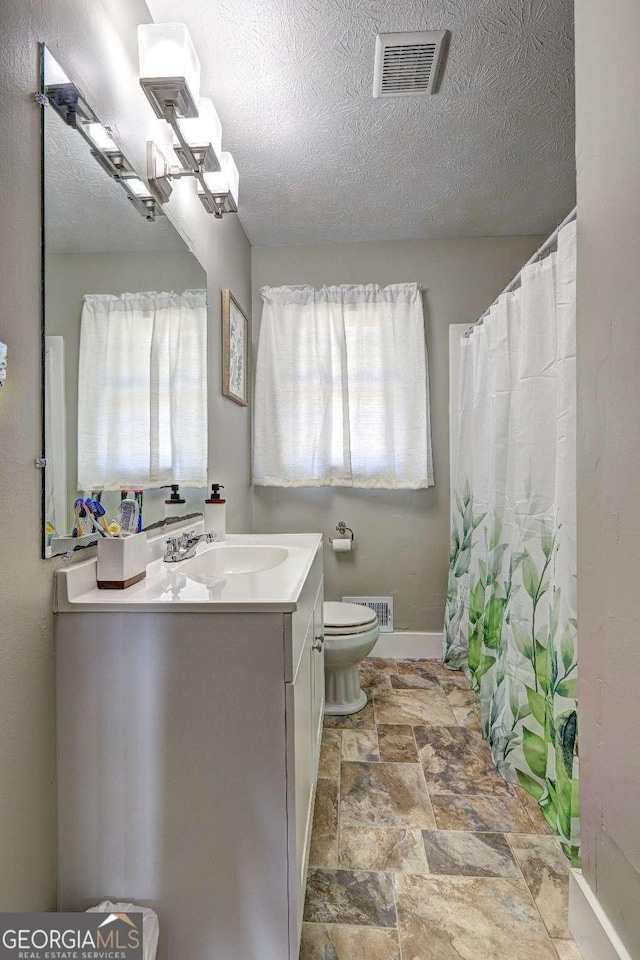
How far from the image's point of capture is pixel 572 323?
1331 mm

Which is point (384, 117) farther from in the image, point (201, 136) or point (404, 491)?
point (404, 491)

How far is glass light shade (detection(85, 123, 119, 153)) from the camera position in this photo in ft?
3.72

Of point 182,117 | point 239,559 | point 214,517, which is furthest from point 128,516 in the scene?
point 182,117

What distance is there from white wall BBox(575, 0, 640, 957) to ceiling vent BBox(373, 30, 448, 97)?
49 centimetres

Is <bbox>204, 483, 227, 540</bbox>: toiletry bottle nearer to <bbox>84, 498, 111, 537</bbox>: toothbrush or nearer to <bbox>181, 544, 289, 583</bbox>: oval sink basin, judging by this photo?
<bbox>181, 544, 289, 583</bbox>: oval sink basin

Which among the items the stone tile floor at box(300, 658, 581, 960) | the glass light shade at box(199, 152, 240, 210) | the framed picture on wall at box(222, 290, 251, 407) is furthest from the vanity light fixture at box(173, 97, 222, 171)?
the stone tile floor at box(300, 658, 581, 960)

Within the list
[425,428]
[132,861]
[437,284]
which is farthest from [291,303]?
[132,861]

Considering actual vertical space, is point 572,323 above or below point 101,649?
above

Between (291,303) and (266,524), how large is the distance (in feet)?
4.19

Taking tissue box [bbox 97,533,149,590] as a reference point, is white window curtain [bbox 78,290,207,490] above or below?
above

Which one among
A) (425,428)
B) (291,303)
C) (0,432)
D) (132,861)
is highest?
(291,303)

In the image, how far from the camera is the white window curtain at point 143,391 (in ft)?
3.76

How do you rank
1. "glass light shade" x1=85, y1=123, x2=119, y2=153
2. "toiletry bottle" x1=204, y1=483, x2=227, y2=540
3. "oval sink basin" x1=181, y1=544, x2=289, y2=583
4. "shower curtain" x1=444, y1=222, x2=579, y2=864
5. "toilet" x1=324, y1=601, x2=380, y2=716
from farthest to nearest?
"toilet" x1=324, y1=601, x2=380, y2=716, "toiletry bottle" x1=204, y1=483, x2=227, y2=540, "oval sink basin" x1=181, y1=544, x2=289, y2=583, "shower curtain" x1=444, y1=222, x2=579, y2=864, "glass light shade" x1=85, y1=123, x2=119, y2=153

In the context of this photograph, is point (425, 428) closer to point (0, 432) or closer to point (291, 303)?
point (291, 303)
